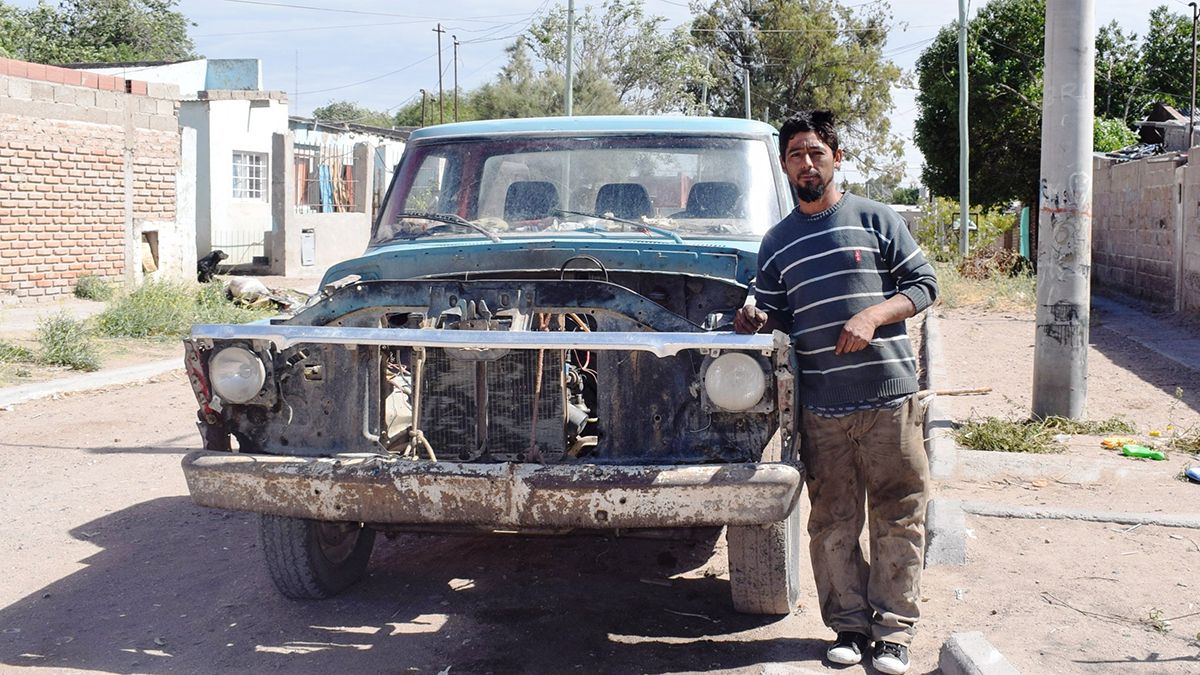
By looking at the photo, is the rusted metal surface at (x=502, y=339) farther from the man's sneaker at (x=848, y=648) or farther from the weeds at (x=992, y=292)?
the weeds at (x=992, y=292)

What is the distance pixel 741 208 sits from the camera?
4.98m

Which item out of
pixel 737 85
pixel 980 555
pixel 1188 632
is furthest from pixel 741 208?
pixel 737 85

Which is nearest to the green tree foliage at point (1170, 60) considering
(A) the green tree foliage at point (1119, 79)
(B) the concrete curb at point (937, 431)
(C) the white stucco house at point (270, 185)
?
(A) the green tree foliage at point (1119, 79)

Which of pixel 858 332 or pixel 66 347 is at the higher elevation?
pixel 858 332

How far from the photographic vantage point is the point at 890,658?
371 cm

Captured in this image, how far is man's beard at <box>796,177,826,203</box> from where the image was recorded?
3.72 meters

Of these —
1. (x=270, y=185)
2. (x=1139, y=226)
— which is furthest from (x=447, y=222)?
(x=270, y=185)

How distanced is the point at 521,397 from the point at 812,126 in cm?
130

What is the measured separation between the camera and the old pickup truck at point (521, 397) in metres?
3.59

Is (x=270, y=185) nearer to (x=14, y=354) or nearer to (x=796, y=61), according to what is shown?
(x=14, y=354)

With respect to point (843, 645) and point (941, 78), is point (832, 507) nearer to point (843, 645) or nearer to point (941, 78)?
point (843, 645)

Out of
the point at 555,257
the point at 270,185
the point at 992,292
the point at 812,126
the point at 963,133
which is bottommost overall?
the point at 992,292

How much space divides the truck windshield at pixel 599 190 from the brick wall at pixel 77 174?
10.2m

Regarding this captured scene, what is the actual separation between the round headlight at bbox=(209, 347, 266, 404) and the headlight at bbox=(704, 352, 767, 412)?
1.49m
